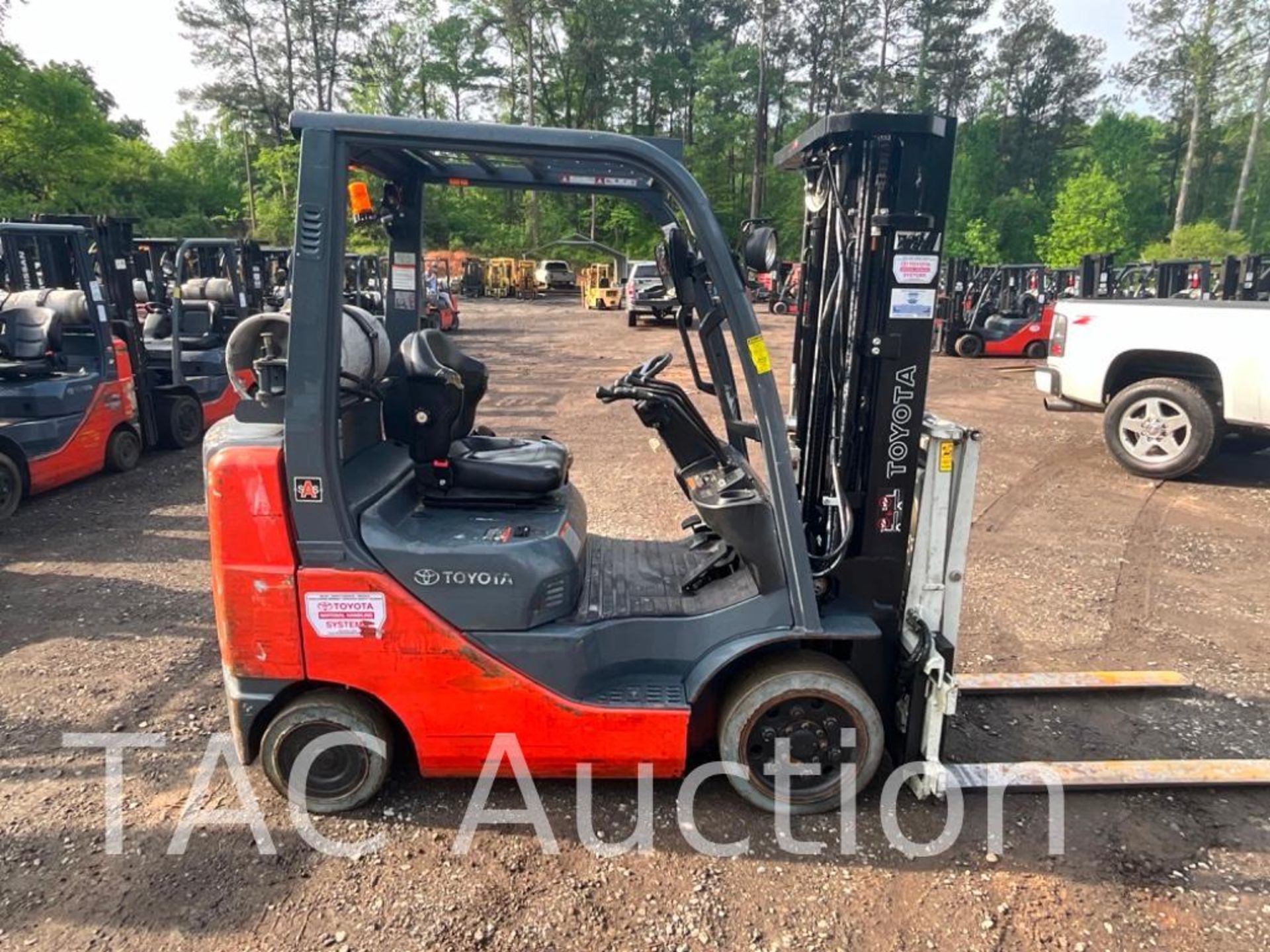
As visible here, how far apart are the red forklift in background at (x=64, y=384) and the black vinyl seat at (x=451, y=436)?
18.8ft

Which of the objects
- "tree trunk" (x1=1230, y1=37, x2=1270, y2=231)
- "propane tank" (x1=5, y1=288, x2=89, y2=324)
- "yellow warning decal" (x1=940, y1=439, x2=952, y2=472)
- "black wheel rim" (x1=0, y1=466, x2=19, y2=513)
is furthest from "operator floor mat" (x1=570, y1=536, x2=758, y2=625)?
"tree trunk" (x1=1230, y1=37, x2=1270, y2=231)

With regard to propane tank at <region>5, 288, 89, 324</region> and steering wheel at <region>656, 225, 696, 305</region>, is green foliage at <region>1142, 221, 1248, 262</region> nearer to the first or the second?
propane tank at <region>5, 288, 89, 324</region>

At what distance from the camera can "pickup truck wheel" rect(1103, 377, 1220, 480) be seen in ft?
26.3

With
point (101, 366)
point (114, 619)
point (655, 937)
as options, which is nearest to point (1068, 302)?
point (655, 937)

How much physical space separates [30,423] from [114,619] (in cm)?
346

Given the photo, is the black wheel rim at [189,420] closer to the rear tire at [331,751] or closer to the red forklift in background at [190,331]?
the red forklift in background at [190,331]

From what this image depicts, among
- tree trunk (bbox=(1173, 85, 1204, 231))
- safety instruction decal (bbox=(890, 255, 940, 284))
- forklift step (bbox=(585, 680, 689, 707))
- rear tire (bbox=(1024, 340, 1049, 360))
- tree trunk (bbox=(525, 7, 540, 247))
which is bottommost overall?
forklift step (bbox=(585, 680, 689, 707))

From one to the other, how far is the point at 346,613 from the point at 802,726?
1.82 metres

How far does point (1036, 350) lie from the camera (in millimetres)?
19328

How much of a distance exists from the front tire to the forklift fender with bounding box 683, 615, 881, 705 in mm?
99

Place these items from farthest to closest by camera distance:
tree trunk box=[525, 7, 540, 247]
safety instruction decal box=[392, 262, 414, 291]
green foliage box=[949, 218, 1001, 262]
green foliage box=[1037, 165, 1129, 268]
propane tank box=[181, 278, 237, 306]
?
tree trunk box=[525, 7, 540, 247] < green foliage box=[949, 218, 1001, 262] < green foliage box=[1037, 165, 1129, 268] < propane tank box=[181, 278, 237, 306] < safety instruction decal box=[392, 262, 414, 291]

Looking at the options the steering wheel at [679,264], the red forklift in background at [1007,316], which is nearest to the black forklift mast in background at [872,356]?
the steering wheel at [679,264]

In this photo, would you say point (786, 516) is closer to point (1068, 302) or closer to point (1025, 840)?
point (1025, 840)

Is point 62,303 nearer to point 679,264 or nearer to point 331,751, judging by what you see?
point 331,751
